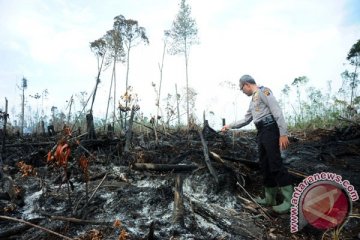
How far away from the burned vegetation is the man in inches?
10.4

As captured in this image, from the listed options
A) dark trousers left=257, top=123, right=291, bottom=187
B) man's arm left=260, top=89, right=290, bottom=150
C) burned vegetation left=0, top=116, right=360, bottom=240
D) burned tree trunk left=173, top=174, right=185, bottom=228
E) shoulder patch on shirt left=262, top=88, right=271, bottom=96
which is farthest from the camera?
shoulder patch on shirt left=262, top=88, right=271, bottom=96

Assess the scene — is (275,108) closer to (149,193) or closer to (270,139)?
(270,139)

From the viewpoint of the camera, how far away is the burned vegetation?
305cm

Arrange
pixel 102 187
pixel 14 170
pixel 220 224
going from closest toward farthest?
pixel 220 224, pixel 102 187, pixel 14 170

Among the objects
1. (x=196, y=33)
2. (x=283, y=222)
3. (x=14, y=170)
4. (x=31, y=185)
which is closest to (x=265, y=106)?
(x=283, y=222)

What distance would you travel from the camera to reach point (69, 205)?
3537 mm

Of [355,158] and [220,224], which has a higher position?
[355,158]

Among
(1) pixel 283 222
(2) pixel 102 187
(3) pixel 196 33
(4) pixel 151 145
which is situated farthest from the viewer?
(3) pixel 196 33

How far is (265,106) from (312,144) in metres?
2.85

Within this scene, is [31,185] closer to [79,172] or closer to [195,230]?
[79,172]

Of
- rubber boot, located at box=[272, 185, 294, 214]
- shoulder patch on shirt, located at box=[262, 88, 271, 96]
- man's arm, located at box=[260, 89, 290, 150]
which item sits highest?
shoulder patch on shirt, located at box=[262, 88, 271, 96]

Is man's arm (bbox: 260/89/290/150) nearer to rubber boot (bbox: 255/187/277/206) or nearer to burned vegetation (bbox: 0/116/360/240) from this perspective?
rubber boot (bbox: 255/187/277/206)

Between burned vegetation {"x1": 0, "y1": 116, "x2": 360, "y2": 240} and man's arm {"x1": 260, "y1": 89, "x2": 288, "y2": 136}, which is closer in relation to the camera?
burned vegetation {"x1": 0, "y1": 116, "x2": 360, "y2": 240}

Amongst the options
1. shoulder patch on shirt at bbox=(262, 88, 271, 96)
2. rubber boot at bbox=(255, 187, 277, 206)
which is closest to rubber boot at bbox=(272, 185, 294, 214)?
rubber boot at bbox=(255, 187, 277, 206)
